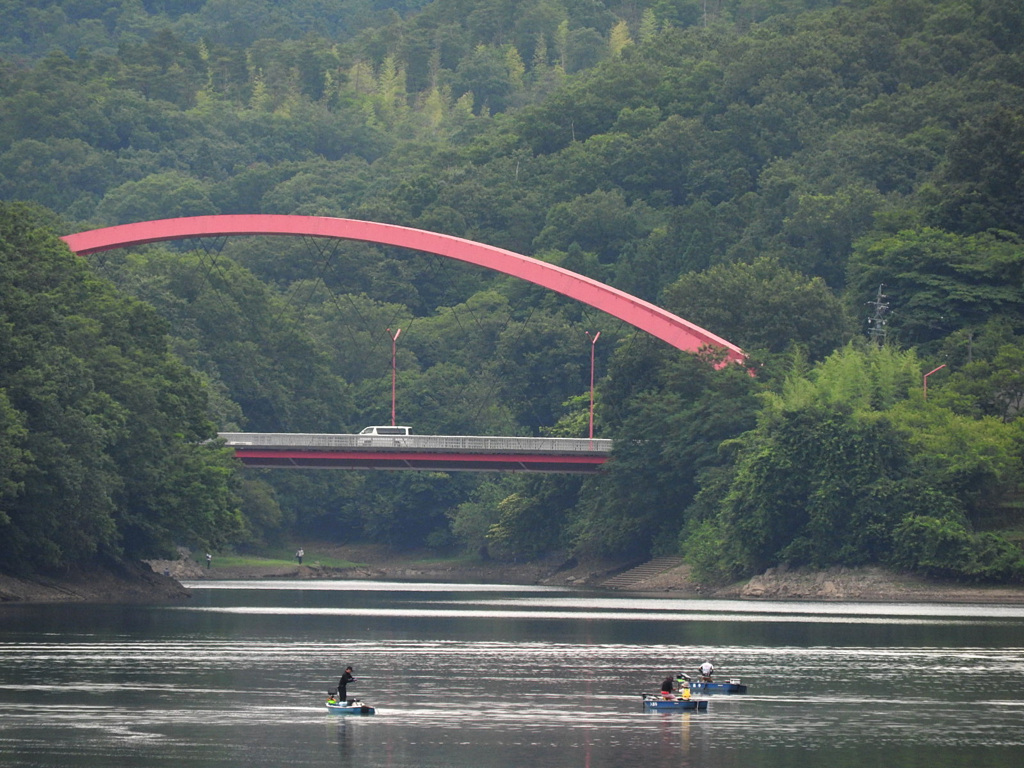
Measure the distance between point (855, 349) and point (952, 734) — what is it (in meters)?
62.3

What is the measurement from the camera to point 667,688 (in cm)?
3969

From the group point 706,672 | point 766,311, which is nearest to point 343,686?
point 706,672

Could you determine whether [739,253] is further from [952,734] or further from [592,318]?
[952,734]

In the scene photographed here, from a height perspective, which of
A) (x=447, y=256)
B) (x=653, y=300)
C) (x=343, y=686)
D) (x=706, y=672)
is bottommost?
(x=706, y=672)

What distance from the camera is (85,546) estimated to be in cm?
7000

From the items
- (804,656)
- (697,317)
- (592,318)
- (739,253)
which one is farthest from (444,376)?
(804,656)

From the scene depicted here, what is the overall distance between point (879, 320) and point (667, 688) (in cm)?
6219

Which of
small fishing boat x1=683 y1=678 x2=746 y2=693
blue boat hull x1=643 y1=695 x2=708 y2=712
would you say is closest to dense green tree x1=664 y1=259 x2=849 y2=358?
small fishing boat x1=683 y1=678 x2=746 y2=693

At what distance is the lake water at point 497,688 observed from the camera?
110 ft

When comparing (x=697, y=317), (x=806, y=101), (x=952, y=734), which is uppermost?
(x=806, y=101)

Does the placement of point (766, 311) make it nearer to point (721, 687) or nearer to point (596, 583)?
point (596, 583)

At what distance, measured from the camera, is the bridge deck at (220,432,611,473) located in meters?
98.2

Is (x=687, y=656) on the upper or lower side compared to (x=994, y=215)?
lower

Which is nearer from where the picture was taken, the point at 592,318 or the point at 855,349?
the point at 855,349
